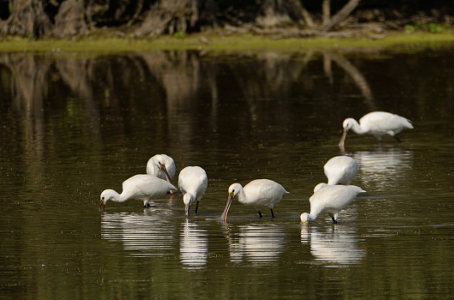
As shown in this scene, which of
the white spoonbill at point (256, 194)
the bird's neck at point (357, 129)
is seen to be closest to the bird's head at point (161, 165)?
the white spoonbill at point (256, 194)

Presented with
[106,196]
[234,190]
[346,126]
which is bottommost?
[346,126]

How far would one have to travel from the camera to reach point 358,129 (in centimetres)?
2302

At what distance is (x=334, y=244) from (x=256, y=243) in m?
0.91

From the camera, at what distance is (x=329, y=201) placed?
48.2ft

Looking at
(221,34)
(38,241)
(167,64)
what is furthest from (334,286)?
(221,34)

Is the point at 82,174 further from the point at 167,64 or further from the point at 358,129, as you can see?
the point at 167,64

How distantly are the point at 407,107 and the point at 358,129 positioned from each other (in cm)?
626

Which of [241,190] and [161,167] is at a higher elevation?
[241,190]

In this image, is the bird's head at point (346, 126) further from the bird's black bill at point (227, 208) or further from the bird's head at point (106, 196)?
the bird's black bill at point (227, 208)

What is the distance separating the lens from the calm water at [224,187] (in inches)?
484

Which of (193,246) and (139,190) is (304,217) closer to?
(193,246)

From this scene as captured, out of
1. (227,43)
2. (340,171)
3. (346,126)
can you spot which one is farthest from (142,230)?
(227,43)

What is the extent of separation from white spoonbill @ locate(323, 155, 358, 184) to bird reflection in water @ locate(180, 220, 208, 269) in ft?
8.95

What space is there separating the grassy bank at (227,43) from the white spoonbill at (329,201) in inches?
1424
